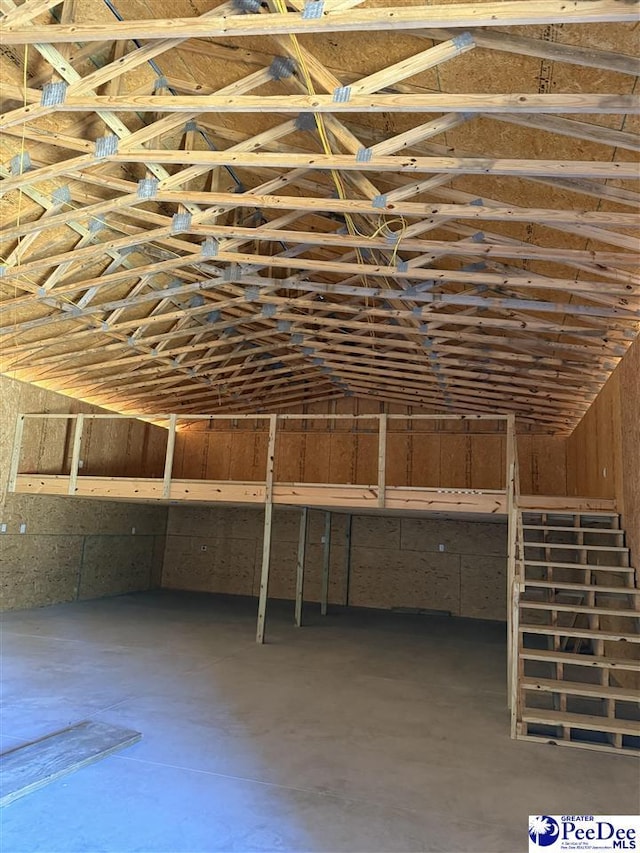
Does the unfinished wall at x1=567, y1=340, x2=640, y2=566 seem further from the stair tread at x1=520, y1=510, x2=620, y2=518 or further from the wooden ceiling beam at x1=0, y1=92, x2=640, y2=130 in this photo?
the wooden ceiling beam at x1=0, y1=92, x2=640, y2=130

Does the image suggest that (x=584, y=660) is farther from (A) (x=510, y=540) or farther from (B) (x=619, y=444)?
(B) (x=619, y=444)

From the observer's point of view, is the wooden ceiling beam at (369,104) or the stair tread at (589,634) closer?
the wooden ceiling beam at (369,104)

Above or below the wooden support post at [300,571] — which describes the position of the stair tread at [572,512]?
above

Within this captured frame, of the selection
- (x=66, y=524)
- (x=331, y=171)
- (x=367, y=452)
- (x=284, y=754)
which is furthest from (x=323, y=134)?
(x=66, y=524)

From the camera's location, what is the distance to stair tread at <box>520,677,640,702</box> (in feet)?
16.9

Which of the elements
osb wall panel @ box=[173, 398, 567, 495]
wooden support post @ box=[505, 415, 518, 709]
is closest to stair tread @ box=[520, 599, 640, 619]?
wooden support post @ box=[505, 415, 518, 709]

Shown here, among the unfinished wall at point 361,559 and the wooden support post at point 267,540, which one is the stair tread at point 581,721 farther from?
the unfinished wall at point 361,559

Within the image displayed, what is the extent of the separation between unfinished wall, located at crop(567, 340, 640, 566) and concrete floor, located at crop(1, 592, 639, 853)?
8.69 feet

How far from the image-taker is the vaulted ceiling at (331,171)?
150 inches

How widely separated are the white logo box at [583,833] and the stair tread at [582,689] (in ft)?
4.97

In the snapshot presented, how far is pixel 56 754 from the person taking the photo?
420cm

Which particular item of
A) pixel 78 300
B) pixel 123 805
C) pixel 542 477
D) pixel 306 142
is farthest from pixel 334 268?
pixel 542 477

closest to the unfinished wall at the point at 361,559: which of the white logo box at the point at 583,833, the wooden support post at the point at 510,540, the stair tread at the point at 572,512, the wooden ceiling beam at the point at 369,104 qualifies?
the stair tread at the point at 572,512

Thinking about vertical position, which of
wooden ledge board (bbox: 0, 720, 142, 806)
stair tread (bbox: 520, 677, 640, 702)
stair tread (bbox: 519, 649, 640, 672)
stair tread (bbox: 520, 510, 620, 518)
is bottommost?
wooden ledge board (bbox: 0, 720, 142, 806)
